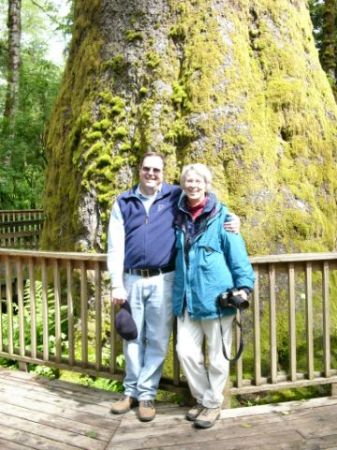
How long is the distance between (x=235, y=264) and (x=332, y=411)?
62.8 inches

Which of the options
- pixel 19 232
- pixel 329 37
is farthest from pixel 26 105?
pixel 329 37

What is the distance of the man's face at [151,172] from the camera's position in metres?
3.97

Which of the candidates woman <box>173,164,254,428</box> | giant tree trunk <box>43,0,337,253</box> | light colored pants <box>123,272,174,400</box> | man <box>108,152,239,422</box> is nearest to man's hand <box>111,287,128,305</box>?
man <box>108,152,239,422</box>

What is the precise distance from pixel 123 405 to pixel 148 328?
703 mm

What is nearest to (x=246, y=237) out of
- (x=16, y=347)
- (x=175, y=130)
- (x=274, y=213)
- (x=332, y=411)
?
(x=274, y=213)

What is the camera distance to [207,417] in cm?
396

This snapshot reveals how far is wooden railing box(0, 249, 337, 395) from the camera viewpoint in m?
4.38

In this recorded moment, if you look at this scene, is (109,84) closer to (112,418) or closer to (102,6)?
(102,6)

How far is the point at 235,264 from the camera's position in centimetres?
379

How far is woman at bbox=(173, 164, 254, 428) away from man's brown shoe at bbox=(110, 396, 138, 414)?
539 millimetres

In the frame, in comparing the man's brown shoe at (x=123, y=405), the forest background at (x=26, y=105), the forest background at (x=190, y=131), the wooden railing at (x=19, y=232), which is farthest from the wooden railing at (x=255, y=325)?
the forest background at (x=26, y=105)

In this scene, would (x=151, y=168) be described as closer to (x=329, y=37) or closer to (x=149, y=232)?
(x=149, y=232)

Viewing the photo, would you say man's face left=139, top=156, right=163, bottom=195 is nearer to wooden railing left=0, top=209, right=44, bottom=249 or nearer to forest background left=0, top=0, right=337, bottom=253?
wooden railing left=0, top=209, right=44, bottom=249

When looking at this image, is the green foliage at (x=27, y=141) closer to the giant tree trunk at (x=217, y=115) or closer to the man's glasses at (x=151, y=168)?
the giant tree trunk at (x=217, y=115)
